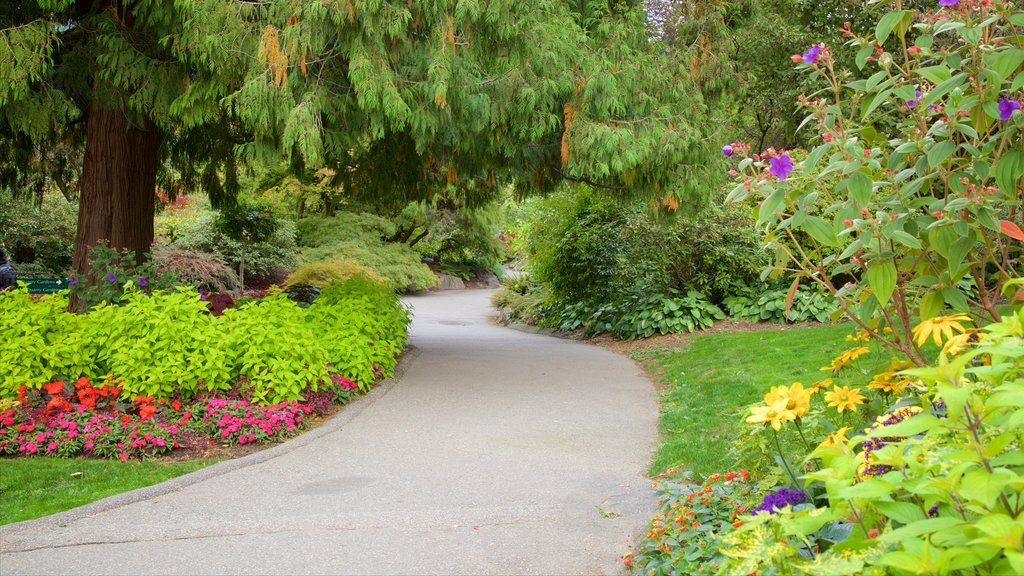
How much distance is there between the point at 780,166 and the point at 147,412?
5.25m

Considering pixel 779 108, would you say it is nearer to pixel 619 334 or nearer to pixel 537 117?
pixel 619 334

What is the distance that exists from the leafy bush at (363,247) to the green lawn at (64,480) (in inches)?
699

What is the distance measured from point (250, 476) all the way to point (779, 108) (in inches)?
377

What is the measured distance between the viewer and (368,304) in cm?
938

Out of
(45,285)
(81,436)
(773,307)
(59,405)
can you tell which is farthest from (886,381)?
(45,285)

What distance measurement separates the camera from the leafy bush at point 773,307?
12234mm

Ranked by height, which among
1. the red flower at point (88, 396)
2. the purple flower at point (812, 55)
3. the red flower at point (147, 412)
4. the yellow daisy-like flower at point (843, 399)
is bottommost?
the red flower at point (147, 412)

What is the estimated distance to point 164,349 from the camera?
6863 millimetres

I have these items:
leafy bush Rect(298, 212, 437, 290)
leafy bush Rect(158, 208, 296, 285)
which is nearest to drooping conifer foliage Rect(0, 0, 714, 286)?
leafy bush Rect(158, 208, 296, 285)

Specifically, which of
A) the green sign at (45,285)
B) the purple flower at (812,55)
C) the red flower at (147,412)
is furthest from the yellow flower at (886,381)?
the green sign at (45,285)

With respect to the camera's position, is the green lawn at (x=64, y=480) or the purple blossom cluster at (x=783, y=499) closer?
the purple blossom cluster at (x=783, y=499)

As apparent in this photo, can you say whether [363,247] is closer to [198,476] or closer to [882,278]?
[198,476]

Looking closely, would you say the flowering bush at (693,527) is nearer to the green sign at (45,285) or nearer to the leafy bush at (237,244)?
the green sign at (45,285)

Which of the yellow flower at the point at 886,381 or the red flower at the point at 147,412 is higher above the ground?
the yellow flower at the point at 886,381
